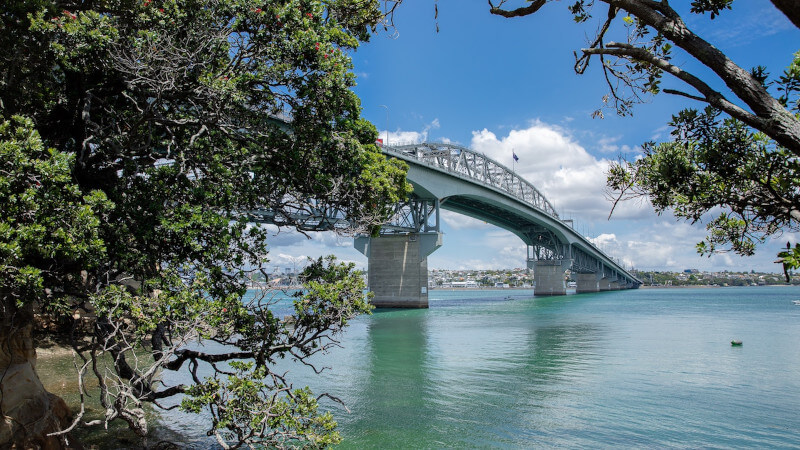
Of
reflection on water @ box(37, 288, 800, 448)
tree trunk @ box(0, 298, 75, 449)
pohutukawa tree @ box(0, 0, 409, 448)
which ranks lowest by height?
reflection on water @ box(37, 288, 800, 448)

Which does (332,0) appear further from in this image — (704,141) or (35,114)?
(704,141)

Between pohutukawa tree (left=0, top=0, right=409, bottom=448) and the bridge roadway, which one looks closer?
pohutukawa tree (left=0, top=0, right=409, bottom=448)

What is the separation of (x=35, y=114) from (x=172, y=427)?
25.8ft

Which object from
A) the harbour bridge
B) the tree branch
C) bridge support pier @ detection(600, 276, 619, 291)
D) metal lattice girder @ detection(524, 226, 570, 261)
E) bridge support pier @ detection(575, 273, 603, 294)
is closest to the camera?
the tree branch

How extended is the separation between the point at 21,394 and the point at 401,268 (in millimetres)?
51730

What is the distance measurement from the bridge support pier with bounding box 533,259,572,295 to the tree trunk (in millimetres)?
104300

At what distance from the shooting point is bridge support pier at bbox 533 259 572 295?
106m

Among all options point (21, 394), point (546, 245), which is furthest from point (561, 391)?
point (546, 245)

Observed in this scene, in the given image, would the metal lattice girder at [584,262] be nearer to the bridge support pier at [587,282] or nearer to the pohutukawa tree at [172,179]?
the bridge support pier at [587,282]

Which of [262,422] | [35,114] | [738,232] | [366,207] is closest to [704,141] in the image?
[738,232]

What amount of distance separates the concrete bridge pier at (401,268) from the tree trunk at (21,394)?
50.0 metres

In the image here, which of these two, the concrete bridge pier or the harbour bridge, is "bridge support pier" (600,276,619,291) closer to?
the harbour bridge

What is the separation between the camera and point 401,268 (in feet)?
195

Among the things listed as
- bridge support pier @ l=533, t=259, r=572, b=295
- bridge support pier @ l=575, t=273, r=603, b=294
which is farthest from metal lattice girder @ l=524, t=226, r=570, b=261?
bridge support pier @ l=575, t=273, r=603, b=294
